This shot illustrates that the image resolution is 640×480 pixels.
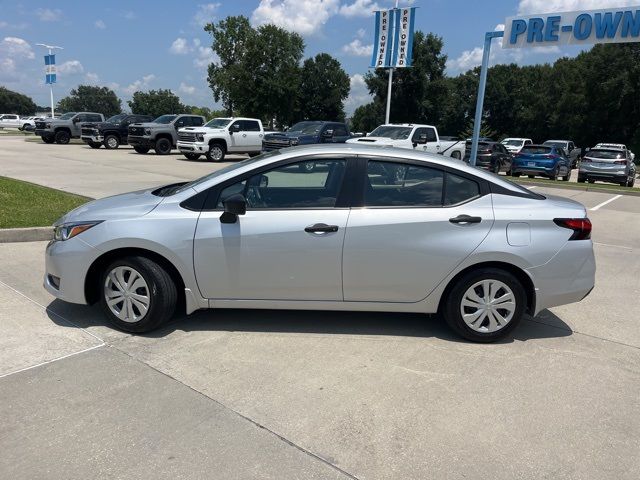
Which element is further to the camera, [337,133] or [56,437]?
[337,133]

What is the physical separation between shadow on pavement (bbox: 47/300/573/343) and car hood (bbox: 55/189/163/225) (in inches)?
35.0

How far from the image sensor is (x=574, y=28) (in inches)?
583

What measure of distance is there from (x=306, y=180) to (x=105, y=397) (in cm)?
228

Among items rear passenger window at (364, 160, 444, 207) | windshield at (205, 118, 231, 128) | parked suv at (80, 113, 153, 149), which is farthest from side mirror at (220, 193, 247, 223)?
parked suv at (80, 113, 153, 149)

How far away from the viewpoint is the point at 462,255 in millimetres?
4016

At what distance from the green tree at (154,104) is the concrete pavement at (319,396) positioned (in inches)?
4618

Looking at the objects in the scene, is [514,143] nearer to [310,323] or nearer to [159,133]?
[159,133]

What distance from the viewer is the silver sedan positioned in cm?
398

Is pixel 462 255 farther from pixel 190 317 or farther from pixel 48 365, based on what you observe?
pixel 48 365

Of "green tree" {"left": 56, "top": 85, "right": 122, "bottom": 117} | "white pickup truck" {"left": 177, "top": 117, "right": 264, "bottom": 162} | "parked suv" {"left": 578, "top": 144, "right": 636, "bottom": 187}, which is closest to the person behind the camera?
"parked suv" {"left": 578, "top": 144, "right": 636, "bottom": 187}

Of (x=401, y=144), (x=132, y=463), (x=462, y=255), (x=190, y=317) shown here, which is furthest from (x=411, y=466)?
(x=401, y=144)

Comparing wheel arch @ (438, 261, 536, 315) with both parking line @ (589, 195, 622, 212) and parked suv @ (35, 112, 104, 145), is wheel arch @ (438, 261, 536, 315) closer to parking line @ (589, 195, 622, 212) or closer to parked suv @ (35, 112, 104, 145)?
parking line @ (589, 195, 622, 212)

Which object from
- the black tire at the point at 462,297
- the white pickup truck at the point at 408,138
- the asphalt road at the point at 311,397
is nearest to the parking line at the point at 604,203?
the white pickup truck at the point at 408,138

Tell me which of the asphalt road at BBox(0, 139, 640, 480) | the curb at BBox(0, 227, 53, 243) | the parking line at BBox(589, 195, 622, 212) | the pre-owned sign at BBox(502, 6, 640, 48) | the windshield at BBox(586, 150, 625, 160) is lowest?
the asphalt road at BBox(0, 139, 640, 480)
